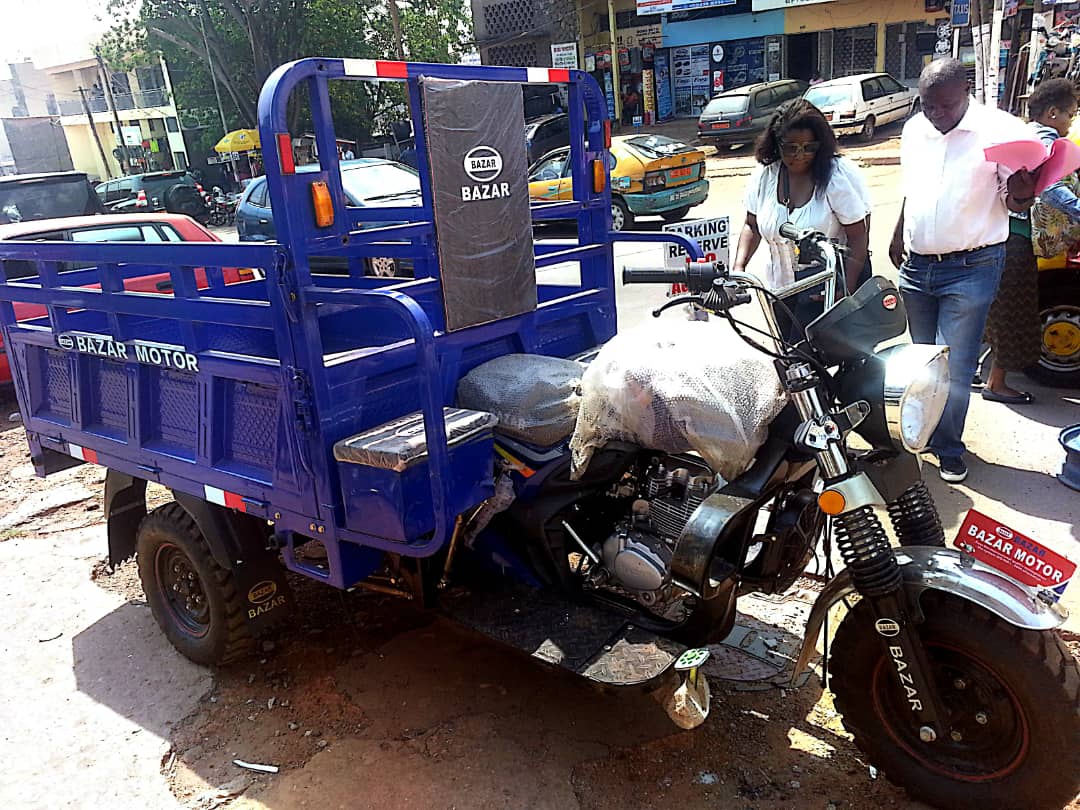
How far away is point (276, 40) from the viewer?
83.0ft

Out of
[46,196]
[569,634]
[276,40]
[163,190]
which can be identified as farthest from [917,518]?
[276,40]

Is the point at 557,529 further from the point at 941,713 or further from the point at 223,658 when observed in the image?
the point at 223,658

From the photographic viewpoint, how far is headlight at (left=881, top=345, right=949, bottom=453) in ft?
7.18

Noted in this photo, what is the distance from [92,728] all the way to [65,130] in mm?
45942

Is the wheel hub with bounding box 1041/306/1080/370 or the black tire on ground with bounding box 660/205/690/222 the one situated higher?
the wheel hub with bounding box 1041/306/1080/370

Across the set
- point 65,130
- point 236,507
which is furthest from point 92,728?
point 65,130

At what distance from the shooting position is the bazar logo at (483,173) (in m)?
3.02

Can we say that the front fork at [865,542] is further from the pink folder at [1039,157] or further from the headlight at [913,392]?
the pink folder at [1039,157]

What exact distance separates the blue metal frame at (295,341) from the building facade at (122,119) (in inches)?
1201

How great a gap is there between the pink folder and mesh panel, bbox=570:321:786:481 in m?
1.97

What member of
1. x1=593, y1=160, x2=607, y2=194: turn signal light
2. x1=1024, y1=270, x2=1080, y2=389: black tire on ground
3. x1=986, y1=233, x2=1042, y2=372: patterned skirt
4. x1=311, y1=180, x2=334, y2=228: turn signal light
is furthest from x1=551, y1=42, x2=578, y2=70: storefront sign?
x1=311, y1=180, x2=334, y2=228: turn signal light

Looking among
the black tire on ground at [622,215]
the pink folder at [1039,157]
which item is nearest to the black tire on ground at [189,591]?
the pink folder at [1039,157]

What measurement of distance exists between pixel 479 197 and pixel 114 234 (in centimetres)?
539

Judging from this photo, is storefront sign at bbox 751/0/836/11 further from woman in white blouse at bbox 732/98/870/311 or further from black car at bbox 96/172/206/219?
woman in white blouse at bbox 732/98/870/311
